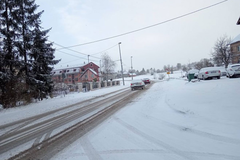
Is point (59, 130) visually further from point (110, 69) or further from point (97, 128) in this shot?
point (110, 69)

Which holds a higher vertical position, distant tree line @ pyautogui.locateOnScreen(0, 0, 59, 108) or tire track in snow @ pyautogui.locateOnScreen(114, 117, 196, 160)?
distant tree line @ pyautogui.locateOnScreen(0, 0, 59, 108)

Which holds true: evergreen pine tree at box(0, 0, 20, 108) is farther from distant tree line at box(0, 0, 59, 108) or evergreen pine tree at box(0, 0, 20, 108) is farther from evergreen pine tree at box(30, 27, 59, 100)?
evergreen pine tree at box(30, 27, 59, 100)

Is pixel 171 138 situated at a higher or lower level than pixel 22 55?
lower

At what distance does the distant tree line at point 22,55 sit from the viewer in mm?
12359

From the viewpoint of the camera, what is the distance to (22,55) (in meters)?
14.1

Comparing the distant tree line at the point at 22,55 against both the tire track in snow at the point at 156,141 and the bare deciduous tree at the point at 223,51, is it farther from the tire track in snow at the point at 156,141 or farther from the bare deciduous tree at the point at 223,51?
the bare deciduous tree at the point at 223,51

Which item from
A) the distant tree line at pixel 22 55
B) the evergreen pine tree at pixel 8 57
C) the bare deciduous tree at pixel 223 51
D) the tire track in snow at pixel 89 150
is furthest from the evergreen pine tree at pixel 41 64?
the bare deciduous tree at pixel 223 51

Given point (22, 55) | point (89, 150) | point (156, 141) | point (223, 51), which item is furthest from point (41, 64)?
point (223, 51)

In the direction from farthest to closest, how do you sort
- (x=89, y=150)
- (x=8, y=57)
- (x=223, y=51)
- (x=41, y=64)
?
(x=223, y=51)
(x=41, y=64)
(x=8, y=57)
(x=89, y=150)

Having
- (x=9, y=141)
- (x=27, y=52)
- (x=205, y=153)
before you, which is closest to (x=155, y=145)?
(x=205, y=153)

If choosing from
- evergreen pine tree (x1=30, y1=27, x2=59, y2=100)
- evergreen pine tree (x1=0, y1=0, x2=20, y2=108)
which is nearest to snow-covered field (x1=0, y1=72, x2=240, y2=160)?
evergreen pine tree (x1=0, y1=0, x2=20, y2=108)

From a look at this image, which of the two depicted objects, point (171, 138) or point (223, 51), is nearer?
point (171, 138)

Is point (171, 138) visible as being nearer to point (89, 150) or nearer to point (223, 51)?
point (89, 150)

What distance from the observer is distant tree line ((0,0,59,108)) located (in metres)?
12.4
